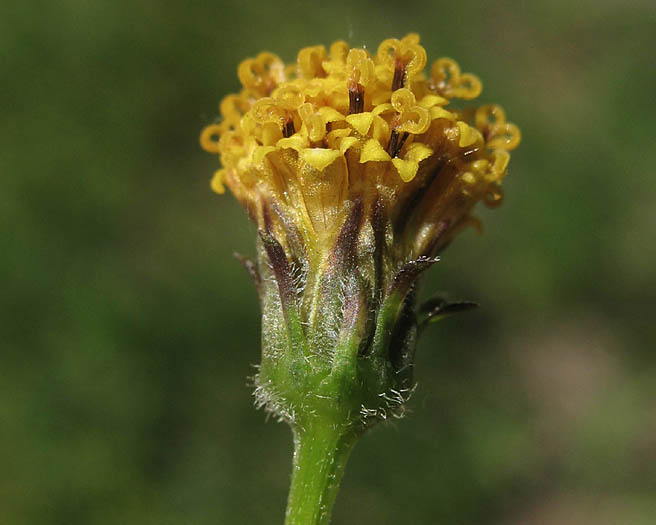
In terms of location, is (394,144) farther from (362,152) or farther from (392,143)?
(362,152)

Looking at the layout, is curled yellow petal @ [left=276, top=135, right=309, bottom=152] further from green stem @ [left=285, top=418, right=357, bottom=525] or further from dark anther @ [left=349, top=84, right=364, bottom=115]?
green stem @ [left=285, top=418, right=357, bottom=525]

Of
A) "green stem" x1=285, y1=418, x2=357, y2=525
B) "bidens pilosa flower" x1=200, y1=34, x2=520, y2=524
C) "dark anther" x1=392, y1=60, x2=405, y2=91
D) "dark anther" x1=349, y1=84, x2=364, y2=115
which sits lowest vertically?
"green stem" x1=285, y1=418, x2=357, y2=525

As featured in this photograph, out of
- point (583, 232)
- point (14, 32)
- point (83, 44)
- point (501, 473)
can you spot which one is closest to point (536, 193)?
point (583, 232)

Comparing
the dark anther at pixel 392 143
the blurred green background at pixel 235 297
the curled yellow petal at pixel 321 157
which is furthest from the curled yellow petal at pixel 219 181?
the blurred green background at pixel 235 297

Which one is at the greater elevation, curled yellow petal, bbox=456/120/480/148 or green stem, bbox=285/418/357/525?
curled yellow petal, bbox=456/120/480/148

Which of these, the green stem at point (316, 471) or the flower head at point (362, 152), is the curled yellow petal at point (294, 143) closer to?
the flower head at point (362, 152)

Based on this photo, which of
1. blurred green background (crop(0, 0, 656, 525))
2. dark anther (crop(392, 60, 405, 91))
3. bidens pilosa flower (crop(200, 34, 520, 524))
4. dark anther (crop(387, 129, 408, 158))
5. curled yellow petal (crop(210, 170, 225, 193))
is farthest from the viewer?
blurred green background (crop(0, 0, 656, 525))

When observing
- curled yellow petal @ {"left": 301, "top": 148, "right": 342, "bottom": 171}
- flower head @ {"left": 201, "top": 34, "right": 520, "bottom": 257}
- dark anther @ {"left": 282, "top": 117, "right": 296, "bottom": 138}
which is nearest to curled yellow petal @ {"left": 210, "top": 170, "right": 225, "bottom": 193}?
flower head @ {"left": 201, "top": 34, "right": 520, "bottom": 257}

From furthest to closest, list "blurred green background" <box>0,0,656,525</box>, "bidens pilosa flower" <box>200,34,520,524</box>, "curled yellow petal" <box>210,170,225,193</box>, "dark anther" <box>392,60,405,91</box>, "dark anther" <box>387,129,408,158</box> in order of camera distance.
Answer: "blurred green background" <box>0,0,656,525</box>
"curled yellow petal" <box>210,170,225,193</box>
"dark anther" <box>392,60,405,91</box>
"dark anther" <box>387,129,408,158</box>
"bidens pilosa flower" <box>200,34,520,524</box>
